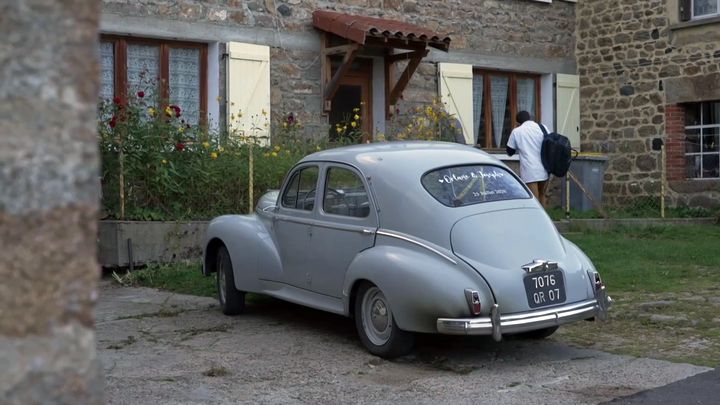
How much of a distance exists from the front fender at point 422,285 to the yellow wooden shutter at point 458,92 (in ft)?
32.0

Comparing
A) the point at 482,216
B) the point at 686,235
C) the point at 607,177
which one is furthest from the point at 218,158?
the point at 607,177

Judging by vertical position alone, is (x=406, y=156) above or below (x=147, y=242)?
above

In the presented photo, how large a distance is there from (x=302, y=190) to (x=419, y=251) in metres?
1.69

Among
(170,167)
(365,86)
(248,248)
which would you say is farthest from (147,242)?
(365,86)

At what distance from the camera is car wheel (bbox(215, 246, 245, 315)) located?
7801 mm

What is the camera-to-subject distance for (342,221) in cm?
671

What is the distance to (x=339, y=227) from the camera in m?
6.69

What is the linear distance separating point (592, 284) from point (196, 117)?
819cm

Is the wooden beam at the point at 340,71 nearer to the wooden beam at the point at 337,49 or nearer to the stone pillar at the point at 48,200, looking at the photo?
the wooden beam at the point at 337,49

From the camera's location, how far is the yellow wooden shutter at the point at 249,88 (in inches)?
519

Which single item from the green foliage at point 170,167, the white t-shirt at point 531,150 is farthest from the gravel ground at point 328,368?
the white t-shirt at point 531,150

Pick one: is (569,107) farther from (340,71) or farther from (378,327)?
(378,327)

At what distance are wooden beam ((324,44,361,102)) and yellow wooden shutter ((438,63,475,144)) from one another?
7.52ft

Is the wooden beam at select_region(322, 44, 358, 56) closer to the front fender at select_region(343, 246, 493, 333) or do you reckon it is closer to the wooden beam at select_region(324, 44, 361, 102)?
the wooden beam at select_region(324, 44, 361, 102)
